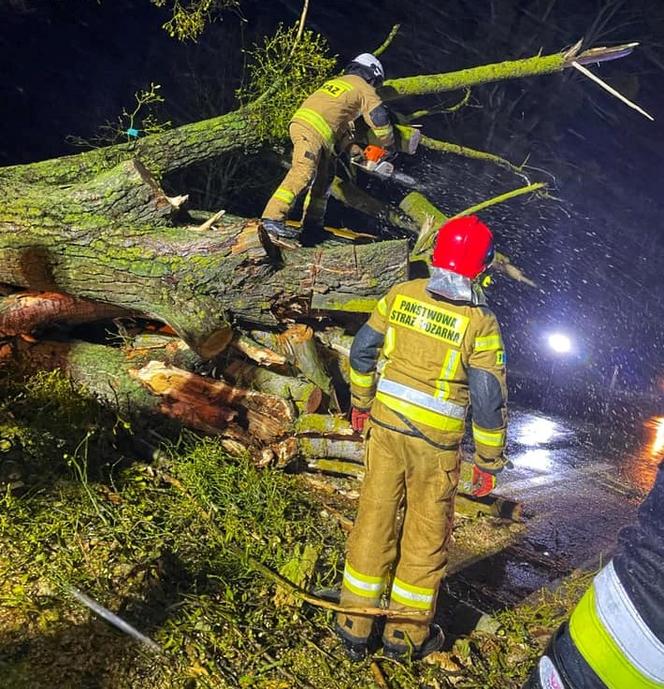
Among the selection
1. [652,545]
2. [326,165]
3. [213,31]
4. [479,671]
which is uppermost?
[213,31]

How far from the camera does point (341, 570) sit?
333 centimetres

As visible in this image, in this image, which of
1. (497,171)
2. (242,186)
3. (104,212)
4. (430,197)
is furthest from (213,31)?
(104,212)

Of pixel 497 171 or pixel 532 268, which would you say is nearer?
pixel 497 171

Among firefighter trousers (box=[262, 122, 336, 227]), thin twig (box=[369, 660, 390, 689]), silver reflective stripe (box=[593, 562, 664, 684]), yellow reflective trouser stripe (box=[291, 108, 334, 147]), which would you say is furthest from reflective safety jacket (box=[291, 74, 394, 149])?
silver reflective stripe (box=[593, 562, 664, 684])

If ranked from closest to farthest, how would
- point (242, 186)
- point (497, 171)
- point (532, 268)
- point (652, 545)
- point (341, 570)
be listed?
1. point (652, 545)
2. point (341, 570)
3. point (242, 186)
4. point (497, 171)
5. point (532, 268)

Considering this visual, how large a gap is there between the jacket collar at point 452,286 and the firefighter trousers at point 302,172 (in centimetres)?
308

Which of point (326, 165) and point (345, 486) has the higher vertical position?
point (326, 165)

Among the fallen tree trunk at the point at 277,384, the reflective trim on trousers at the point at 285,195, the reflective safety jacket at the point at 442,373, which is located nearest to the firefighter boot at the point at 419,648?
the reflective safety jacket at the point at 442,373

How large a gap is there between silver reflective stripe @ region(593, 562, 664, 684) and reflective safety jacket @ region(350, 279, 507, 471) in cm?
117

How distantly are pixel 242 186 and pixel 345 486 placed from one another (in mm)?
4602

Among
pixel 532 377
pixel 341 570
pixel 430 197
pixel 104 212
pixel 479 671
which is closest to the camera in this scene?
pixel 479 671

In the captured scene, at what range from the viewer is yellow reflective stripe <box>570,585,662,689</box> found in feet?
4.91

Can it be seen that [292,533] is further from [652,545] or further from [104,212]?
[104,212]

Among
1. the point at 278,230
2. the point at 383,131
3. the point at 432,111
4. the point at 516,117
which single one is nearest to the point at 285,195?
the point at 278,230
